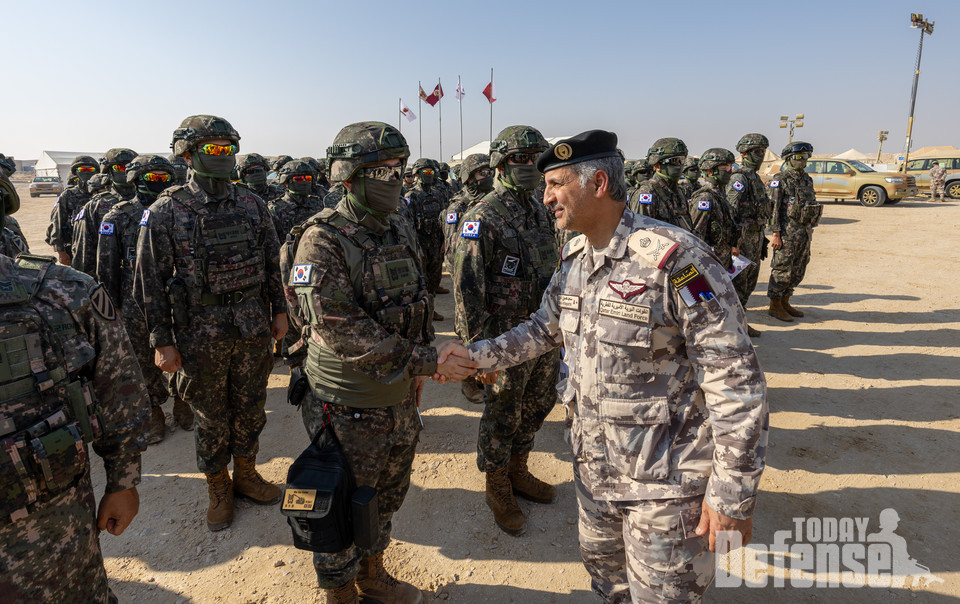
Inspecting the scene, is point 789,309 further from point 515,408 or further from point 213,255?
point 213,255

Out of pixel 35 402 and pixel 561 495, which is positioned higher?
pixel 35 402

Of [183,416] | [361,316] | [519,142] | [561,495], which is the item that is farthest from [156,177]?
[561,495]

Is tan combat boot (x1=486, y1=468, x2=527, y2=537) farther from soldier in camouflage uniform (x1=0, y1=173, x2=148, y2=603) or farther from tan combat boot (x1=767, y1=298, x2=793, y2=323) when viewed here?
tan combat boot (x1=767, y1=298, x2=793, y2=323)

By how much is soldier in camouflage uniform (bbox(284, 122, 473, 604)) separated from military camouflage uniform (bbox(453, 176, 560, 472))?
0.72m

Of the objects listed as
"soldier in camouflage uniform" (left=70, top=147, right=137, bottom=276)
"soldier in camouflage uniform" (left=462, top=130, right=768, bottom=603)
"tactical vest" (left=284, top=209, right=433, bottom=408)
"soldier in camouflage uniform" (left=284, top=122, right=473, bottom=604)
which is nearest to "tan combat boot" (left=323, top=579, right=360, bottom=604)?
"soldier in camouflage uniform" (left=284, top=122, right=473, bottom=604)

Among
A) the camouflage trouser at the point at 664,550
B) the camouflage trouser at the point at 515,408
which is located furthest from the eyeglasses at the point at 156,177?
the camouflage trouser at the point at 664,550

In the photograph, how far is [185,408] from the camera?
205 inches

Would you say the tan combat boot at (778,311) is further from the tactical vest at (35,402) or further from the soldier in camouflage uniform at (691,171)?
the tactical vest at (35,402)

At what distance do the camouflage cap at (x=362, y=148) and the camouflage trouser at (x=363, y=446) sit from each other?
1.24 metres

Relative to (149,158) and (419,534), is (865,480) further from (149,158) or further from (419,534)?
(149,158)

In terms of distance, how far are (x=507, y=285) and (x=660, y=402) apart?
1707 millimetres

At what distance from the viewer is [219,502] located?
3.69m

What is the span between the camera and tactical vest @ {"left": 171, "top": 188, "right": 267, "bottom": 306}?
3385mm

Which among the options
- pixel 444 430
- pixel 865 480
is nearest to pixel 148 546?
pixel 444 430
